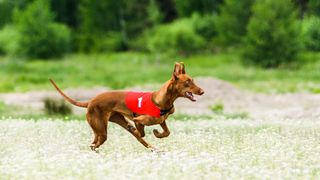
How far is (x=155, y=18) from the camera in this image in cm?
8900

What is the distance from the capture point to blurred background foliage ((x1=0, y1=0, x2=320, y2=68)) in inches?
2276

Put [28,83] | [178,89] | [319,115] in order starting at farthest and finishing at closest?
[28,83] < [319,115] < [178,89]

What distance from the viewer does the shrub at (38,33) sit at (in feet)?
255

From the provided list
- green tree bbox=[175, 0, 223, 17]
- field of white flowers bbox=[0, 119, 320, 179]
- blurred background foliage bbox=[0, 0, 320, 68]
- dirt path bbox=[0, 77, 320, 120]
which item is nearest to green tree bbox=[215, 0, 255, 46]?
blurred background foliage bbox=[0, 0, 320, 68]

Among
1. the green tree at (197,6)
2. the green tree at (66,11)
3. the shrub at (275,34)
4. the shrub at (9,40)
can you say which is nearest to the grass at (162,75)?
the shrub at (275,34)

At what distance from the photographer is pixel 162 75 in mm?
53250

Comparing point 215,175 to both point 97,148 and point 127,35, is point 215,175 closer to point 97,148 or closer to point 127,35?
point 97,148

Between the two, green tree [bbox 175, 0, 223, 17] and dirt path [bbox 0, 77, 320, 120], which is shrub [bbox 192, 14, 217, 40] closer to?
green tree [bbox 175, 0, 223, 17]

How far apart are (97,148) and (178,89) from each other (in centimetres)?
219

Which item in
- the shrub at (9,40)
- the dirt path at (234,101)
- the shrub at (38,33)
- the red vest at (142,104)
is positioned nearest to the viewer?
the red vest at (142,104)

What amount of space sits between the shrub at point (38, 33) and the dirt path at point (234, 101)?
35336 mm

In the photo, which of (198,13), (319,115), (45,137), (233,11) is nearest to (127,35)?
(198,13)

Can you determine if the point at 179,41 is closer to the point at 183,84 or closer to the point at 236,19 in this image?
the point at 236,19

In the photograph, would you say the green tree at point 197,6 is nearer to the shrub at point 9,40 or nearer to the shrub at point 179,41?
the shrub at point 179,41
